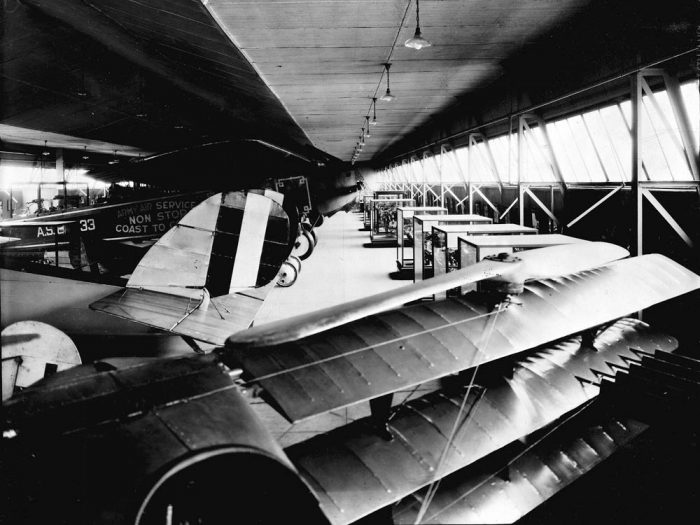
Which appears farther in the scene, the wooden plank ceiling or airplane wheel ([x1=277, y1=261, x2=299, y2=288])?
airplane wheel ([x1=277, y1=261, x2=299, y2=288])

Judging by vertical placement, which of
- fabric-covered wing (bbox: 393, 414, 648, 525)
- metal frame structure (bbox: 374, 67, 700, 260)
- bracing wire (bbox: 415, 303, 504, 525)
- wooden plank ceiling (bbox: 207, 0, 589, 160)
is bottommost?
fabric-covered wing (bbox: 393, 414, 648, 525)

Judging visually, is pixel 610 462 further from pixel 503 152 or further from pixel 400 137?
pixel 400 137

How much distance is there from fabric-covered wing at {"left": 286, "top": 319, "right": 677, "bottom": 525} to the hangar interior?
2 centimetres

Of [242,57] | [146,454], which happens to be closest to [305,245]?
[242,57]

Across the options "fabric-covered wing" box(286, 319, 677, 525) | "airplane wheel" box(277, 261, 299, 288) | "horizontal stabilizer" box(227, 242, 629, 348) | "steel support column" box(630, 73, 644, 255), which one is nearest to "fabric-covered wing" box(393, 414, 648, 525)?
"fabric-covered wing" box(286, 319, 677, 525)

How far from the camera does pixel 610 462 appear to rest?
3.14 m

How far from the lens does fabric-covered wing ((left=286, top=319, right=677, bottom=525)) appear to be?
2.29 meters

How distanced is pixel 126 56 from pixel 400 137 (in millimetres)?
15954

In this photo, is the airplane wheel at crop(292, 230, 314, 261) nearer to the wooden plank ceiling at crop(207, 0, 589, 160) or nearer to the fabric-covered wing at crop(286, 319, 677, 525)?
the wooden plank ceiling at crop(207, 0, 589, 160)

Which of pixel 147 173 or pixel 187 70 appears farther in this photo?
pixel 187 70

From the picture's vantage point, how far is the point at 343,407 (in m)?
2.48

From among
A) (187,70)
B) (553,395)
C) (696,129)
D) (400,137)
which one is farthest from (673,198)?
(400,137)

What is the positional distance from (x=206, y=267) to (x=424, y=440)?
4.31 m

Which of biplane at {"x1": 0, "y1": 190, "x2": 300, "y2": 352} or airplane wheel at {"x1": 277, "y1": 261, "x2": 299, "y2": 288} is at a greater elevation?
biplane at {"x1": 0, "y1": 190, "x2": 300, "y2": 352}
